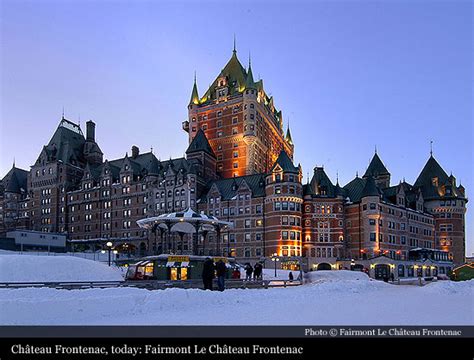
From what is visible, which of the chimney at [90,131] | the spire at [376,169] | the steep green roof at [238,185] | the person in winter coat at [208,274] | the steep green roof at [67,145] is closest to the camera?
the person in winter coat at [208,274]

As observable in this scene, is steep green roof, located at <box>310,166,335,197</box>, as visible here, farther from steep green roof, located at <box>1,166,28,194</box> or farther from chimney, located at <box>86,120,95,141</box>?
steep green roof, located at <box>1,166,28,194</box>

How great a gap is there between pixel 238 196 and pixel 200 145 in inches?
876

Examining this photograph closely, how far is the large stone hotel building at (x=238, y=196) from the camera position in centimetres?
7875

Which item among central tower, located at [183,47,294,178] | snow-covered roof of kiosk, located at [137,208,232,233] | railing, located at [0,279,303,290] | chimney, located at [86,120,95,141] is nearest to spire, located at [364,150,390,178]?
central tower, located at [183,47,294,178]

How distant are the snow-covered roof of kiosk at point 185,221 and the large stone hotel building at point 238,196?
22.2 metres

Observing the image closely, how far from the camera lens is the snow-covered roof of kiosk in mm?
39750

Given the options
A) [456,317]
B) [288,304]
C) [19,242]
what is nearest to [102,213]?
[19,242]

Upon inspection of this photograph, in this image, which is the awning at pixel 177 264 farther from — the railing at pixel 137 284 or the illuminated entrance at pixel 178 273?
the railing at pixel 137 284

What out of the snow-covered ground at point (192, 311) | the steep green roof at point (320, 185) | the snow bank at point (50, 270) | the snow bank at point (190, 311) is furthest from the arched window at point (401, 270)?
the snow bank at point (190, 311)

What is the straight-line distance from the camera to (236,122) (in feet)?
347

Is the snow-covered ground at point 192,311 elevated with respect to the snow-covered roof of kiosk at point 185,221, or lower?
lower

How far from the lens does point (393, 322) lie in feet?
50.7

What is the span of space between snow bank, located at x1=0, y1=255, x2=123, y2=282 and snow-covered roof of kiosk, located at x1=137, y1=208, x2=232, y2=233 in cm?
750

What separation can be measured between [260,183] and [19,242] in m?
42.8
